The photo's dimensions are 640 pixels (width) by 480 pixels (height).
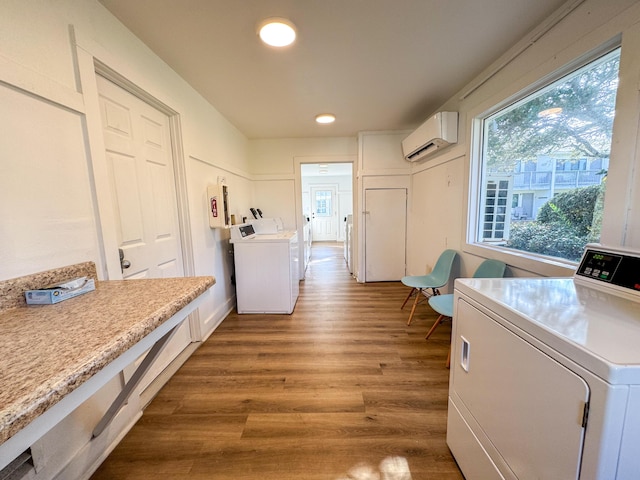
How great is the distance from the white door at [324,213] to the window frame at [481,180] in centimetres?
614

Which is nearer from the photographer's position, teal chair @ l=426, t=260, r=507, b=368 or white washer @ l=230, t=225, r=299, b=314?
teal chair @ l=426, t=260, r=507, b=368

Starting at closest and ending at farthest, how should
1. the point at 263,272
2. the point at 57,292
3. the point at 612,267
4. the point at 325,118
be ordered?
the point at 57,292
the point at 612,267
the point at 263,272
the point at 325,118

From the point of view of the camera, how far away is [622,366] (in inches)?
21.3

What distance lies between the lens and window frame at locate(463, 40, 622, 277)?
138 centimetres

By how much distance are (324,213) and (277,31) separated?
698 cm

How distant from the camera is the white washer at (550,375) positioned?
22.5 inches

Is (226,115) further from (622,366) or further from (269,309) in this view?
(622,366)

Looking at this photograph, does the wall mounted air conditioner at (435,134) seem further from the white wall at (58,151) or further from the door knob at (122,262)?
the door knob at (122,262)

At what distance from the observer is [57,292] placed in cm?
91

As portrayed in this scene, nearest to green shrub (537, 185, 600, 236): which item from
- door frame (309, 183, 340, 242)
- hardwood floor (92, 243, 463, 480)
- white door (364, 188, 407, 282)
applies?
hardwood floor (92, 243, 463, 480)

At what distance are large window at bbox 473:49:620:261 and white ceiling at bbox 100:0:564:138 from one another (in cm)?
47

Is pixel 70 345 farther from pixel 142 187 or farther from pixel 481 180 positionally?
pixel 481 180

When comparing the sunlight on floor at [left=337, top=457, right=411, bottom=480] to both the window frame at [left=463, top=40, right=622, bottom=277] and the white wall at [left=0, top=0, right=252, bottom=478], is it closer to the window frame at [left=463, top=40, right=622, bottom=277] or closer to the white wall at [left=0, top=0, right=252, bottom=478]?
the white wall at [left=0, top=0, right=252, bottom=478]

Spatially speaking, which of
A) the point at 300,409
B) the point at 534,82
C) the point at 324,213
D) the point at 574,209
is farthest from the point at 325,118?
the point at 324,213
